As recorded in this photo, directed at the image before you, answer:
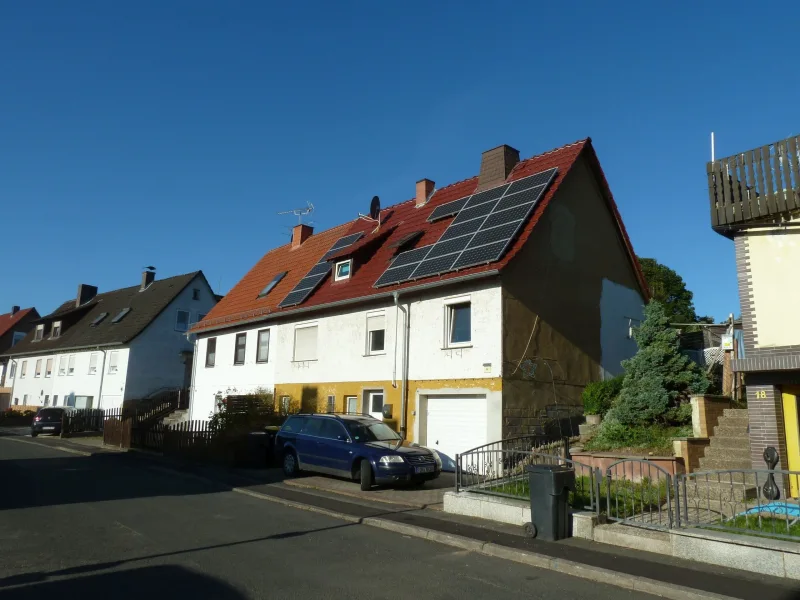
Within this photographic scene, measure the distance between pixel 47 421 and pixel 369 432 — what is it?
79.0 feet

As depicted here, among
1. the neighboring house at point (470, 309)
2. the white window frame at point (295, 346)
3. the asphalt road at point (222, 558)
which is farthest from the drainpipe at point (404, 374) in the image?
the asphalt road at point (222, 558)

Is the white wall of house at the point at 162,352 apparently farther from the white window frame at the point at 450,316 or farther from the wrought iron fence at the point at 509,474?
the wrought iron fence at the point at 509,474

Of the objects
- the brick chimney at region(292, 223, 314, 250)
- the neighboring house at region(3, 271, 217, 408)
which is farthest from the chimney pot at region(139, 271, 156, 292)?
the brick chimney at region(292, 223, 314, 250)

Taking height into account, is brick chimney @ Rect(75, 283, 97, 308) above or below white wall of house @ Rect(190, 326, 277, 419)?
above

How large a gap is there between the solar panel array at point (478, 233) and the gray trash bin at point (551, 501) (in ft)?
24.6

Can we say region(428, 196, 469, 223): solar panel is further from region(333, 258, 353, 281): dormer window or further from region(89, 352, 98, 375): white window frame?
region(89, 352, 98, 375): white window frame

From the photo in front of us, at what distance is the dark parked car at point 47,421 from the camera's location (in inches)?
1219

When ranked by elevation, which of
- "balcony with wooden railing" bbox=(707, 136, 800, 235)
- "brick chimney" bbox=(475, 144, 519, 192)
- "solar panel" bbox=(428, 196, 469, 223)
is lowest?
"balcony with wooden railing" bbox=(707, 136, 800, 235)

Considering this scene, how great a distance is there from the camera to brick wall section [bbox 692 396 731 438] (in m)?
11.8

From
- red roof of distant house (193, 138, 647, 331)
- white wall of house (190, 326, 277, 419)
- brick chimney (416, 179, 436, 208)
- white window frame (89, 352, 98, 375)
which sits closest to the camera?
red roof of distant house (193, 138, 647, 331)

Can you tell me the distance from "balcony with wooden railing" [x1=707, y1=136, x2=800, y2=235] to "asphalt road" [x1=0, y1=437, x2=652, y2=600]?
719cm

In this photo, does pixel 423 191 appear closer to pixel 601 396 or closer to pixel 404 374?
pixel 404 374

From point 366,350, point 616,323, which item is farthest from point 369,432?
point 616,323

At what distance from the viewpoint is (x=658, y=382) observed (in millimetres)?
13609
